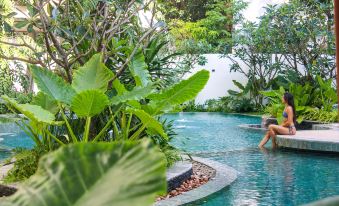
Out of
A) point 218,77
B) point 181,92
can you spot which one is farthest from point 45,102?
point 218,77

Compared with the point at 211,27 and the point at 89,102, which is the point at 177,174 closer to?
the point at 89,102

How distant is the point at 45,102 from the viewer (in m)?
5.95

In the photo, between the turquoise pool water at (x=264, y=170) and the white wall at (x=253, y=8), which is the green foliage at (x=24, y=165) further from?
the white wall at (x=253, y=8)

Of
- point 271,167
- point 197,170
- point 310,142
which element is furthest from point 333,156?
point 197,170

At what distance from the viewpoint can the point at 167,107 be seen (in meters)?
5.97

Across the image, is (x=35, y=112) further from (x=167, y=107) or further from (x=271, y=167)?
(x=271, y=167)

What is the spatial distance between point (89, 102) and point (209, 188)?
162 centimetres

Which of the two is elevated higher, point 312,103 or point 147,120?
point 312,103

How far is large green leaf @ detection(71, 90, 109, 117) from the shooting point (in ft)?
16.4

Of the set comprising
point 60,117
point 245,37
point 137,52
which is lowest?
point 60,117

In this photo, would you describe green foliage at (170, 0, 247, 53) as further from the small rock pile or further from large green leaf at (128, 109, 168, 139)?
large green leaf at (128, 109, 168, 139)

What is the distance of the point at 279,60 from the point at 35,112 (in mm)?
15437

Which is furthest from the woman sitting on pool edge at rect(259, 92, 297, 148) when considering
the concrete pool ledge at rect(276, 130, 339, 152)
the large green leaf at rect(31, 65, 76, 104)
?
the large green leaf at rect(31, 65, 76, 104)

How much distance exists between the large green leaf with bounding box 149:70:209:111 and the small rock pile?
89cm
